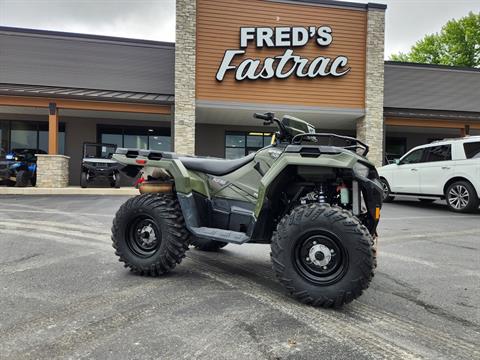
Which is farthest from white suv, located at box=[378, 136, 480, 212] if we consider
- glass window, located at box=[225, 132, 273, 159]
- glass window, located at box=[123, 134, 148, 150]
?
glass window, located at box=[123, 134, 148, 150]

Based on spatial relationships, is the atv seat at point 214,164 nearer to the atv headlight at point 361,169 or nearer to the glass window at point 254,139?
the atv headlight at point 361,169

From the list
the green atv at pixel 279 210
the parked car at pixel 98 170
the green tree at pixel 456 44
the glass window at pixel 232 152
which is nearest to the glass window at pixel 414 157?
the green atv at pixel 279 210

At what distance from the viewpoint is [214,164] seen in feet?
12.0

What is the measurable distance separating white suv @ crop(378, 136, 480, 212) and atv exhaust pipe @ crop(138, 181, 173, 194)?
8.36 meters

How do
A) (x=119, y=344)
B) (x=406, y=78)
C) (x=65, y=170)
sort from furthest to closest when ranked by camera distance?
1. (x=406, y=78)
2. (x=65, y=170)
3. (x=119, y=344)

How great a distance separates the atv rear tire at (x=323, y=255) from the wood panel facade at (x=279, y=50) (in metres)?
11.7

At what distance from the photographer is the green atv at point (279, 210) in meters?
2.73

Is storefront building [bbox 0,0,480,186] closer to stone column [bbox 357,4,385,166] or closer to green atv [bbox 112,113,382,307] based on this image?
stone column [bbox 357,4,385,166]

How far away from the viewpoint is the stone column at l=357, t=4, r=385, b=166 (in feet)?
47.3

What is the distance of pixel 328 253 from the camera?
2.76 meters

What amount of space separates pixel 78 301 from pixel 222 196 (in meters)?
1.55

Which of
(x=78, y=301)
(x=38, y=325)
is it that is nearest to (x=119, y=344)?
(x=38, y=325)

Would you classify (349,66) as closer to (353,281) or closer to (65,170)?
(65,170)

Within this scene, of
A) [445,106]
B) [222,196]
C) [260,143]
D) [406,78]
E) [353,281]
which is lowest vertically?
[353,281]
